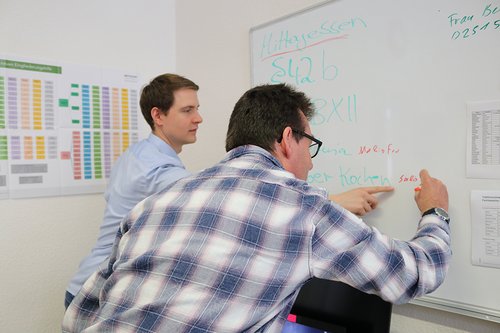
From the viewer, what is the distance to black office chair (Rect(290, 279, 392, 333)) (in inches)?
45.5

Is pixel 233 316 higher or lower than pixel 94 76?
lower

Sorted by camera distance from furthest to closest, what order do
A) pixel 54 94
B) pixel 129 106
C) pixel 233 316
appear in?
pixel 129 106 → pixel 54 94 → pixel 233 316

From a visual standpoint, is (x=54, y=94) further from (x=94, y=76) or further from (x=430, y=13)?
(x=430, y=13)

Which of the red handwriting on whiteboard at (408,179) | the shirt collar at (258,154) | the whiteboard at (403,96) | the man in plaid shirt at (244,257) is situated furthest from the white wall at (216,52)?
the man in plaid shirt at (244,257)

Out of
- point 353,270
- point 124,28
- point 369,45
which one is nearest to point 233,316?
point 353,270

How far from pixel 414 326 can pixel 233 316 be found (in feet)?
2.55

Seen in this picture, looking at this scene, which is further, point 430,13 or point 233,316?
point 430,13

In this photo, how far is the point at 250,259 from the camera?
82cm

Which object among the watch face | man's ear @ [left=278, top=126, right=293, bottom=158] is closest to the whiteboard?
the watch face

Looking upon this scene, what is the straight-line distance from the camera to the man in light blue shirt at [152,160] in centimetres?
151

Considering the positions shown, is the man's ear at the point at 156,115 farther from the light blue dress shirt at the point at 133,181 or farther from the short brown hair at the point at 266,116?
the short brown hair at the point at 266,116

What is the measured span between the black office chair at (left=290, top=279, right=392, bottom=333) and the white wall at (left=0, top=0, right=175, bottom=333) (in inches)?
46.3

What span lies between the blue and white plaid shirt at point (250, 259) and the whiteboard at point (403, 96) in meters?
0.37

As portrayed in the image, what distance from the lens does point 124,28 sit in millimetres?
2117
